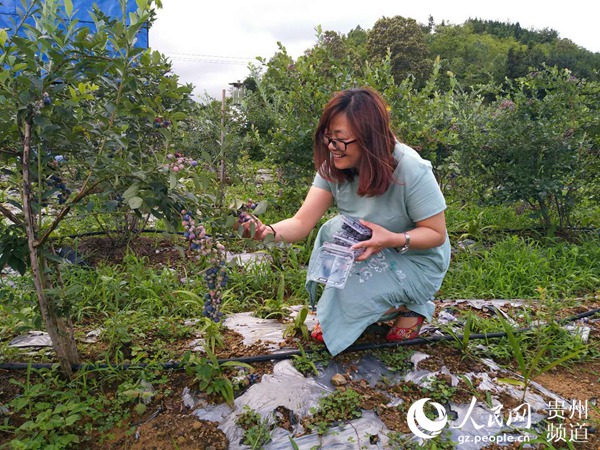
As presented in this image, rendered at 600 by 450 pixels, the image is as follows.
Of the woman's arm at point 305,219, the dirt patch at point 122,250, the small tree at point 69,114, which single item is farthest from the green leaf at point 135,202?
the dirt patch at point 122,250

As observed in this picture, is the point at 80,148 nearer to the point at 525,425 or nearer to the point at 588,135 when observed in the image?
the point at 525,425

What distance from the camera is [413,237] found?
188 centimetres

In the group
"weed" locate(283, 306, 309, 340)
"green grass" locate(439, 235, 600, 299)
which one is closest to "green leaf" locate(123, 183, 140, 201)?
"weed" locate(283, 306, 309, 340)

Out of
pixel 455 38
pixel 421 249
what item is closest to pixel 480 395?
pixel 421 249

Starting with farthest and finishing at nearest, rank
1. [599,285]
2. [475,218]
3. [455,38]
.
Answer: [455,38]
[475,218]
[599,285]

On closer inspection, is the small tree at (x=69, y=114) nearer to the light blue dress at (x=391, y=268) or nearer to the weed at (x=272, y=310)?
the light blue dress at (x=391, y=268)

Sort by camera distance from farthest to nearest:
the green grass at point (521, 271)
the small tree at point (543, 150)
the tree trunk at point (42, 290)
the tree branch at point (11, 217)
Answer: the small tree at point (543, 150)
the green grass at point (521, 271)
the tree branch at point (11, 217)
the tree trunk at point (42, 290)

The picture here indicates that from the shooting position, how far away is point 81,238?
137 inches

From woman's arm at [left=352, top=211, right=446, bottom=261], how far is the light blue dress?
0.14 feet

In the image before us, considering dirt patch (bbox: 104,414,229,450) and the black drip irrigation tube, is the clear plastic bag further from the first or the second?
dirt patch (bbox: 104,414,229,450)

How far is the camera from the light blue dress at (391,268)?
1.90 meters

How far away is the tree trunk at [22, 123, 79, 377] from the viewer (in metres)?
1.43

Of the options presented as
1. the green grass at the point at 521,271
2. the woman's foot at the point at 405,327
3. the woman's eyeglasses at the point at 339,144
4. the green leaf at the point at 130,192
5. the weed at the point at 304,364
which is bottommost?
the green grass at the point at 521,271

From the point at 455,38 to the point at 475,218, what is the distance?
140 ft
